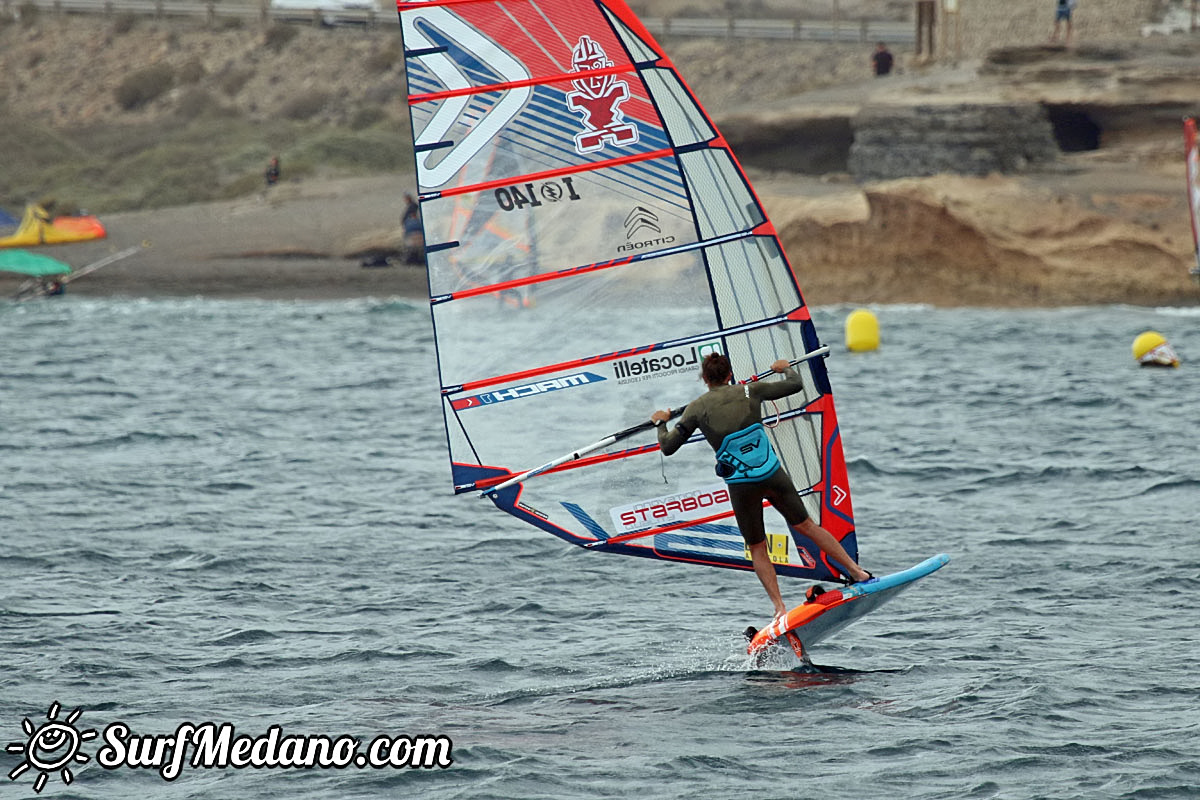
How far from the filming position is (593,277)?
9305 millimetres

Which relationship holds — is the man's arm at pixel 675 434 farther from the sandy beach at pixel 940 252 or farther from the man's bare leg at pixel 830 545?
the sandy beach at pixel 940 252

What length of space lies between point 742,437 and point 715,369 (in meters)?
0.40

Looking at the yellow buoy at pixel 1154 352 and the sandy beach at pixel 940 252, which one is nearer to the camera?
the yellow buoy at pixel 1154 352

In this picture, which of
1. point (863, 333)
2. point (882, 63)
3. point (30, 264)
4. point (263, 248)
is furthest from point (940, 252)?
point (30, 264)

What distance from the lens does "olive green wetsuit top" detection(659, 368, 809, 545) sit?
8648mm

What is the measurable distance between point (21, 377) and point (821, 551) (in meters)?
17.3

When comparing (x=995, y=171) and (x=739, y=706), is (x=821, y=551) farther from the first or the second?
(x=995, y=171)

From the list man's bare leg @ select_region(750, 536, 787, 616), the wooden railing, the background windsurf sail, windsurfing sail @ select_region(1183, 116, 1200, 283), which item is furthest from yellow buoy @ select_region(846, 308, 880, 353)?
the wooden railing

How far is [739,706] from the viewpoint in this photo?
29.0 ft

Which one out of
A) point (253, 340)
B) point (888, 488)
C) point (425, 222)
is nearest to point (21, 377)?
point (253, 340)

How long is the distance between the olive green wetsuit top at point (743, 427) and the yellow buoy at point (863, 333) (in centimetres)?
1587

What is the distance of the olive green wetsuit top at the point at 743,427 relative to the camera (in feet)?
28.4

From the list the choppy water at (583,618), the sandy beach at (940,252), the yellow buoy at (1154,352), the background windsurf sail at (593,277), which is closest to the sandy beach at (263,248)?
the sandy beach at (940,252)

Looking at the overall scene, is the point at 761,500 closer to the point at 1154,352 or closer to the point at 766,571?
the point at 766,571
